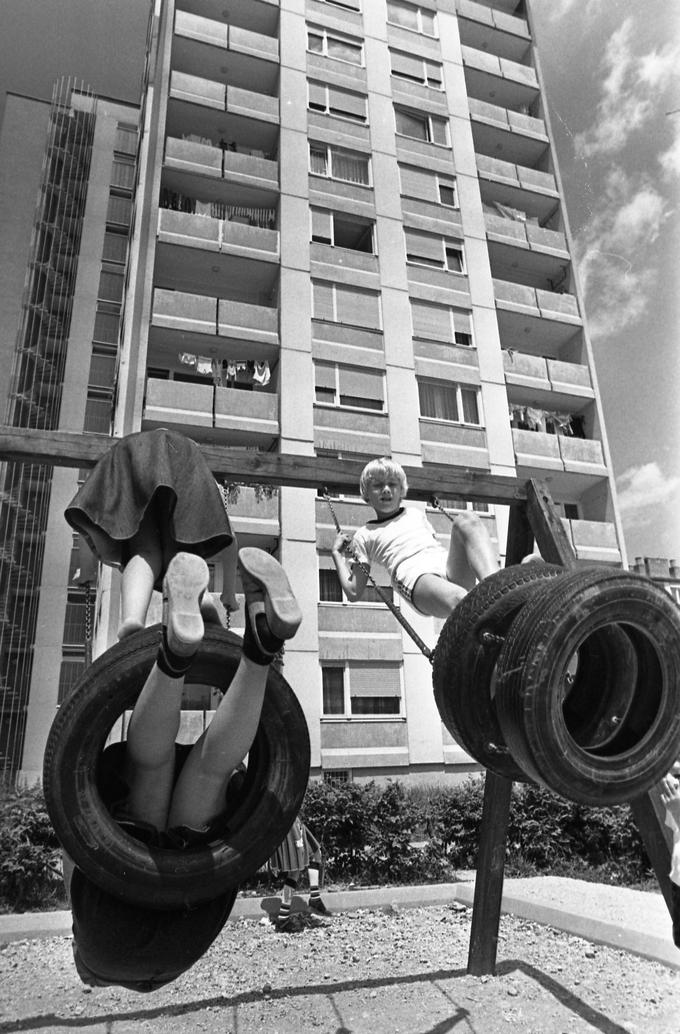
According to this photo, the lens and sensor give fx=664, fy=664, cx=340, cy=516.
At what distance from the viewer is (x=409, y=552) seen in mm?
3816

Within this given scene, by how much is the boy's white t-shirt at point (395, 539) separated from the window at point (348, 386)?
1444 cm

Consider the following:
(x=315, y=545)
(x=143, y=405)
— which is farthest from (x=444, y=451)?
(x=143, y=405)

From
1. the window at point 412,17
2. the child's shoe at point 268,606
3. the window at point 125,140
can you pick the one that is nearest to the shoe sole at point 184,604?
the child's shoe at point 268,606

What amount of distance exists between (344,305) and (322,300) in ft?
2.13

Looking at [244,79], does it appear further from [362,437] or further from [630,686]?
[630,686]

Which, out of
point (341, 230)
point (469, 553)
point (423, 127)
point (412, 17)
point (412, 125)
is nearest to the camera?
point (469, 553)

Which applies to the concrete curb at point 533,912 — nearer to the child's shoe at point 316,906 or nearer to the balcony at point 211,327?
the child's shoe at point 316,906

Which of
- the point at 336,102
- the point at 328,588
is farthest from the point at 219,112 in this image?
the point at 328,588

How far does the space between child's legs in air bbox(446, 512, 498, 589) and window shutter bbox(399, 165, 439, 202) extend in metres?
20.7

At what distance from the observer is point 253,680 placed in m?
1.94

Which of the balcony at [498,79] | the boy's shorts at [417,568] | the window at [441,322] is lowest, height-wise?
the boy's shorts at [417,568]

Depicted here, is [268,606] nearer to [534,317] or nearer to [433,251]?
[433,251]

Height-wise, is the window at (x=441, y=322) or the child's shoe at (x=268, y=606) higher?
the window at (x=441, y=322)

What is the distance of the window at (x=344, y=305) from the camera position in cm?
1906
